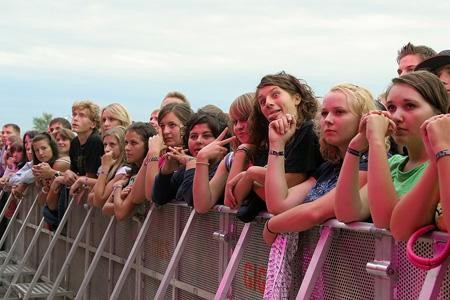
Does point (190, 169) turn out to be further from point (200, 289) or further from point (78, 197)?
point (78, 197)

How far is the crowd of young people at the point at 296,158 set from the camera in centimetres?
297

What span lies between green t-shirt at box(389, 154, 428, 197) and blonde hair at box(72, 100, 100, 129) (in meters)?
5.93

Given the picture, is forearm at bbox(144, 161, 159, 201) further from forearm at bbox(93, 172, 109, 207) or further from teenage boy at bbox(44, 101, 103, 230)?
teenage boy at bbox(44, 101, 103, 230)

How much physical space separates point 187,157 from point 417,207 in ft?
9.61

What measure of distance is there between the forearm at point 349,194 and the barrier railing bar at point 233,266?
1.11 meters

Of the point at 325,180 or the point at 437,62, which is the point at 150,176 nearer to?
the point at 325,180

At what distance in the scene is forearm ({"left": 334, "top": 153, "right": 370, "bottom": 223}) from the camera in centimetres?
319

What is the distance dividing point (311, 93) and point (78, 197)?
4267 mm

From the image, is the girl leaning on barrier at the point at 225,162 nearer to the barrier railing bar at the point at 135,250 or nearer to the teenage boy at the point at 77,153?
the barrier railing bar at the point at 135,250

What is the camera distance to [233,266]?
4211 mm

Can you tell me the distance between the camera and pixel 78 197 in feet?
26.7

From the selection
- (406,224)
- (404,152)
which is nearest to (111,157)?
(404,152)

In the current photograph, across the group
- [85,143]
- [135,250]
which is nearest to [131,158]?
[135,250]

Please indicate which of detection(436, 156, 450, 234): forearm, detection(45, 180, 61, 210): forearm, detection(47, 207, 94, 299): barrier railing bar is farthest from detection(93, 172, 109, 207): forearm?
detection(436, 156, 450, 234): forearm
